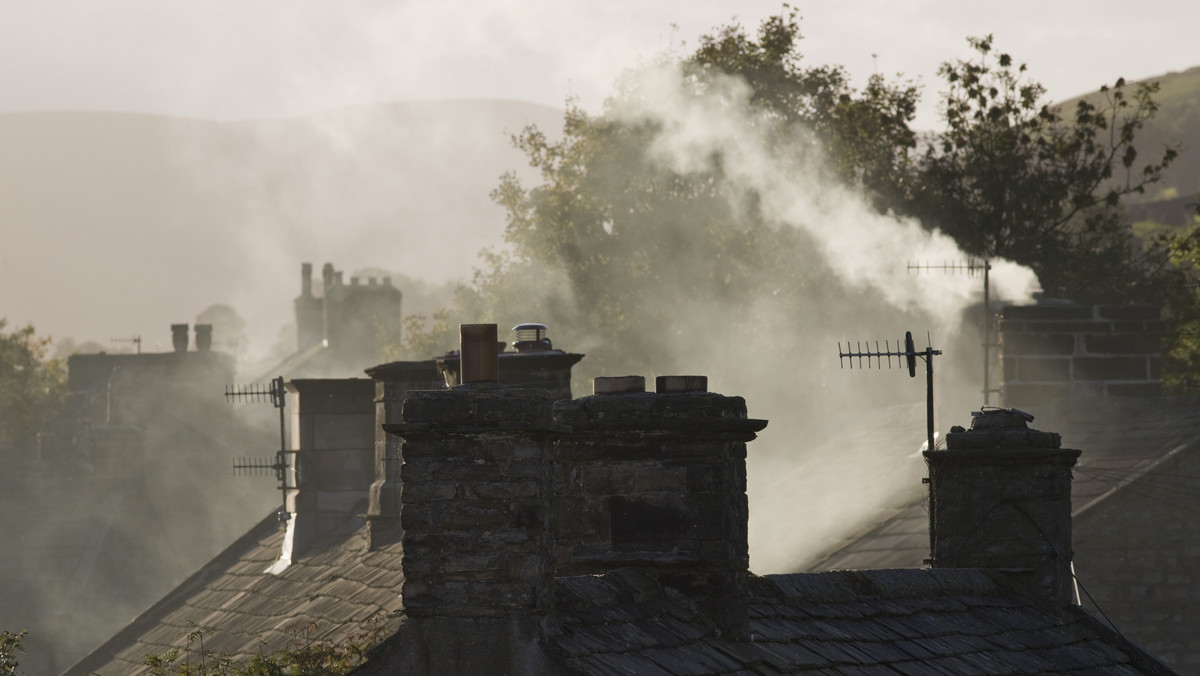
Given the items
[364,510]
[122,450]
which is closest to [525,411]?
[364,510]

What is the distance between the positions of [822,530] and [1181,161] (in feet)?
589

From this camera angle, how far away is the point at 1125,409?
2406cm

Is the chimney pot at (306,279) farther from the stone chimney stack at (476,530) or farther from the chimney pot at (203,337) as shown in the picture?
the stone chimney stack at (476,530)

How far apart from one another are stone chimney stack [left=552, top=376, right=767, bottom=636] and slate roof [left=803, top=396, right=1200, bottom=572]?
8345 millimetres

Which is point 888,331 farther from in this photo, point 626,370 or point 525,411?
point 525,411

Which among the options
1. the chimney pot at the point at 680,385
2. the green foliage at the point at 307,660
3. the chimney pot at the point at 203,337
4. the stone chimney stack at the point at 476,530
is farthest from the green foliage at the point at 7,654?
the chimney pot at the point at 203,337

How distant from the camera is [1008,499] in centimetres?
1374

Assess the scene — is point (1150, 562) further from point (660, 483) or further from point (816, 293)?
point (816, 293)

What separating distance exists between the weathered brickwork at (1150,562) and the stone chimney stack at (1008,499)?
474cm

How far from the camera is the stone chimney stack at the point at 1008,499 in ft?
44.8

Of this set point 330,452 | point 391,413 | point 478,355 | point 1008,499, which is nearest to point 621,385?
point 478,355

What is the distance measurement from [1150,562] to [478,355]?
11769 millimetres

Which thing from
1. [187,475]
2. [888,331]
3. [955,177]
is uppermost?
[955,177]

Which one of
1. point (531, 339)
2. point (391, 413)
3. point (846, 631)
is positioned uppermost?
point (531, 339)
